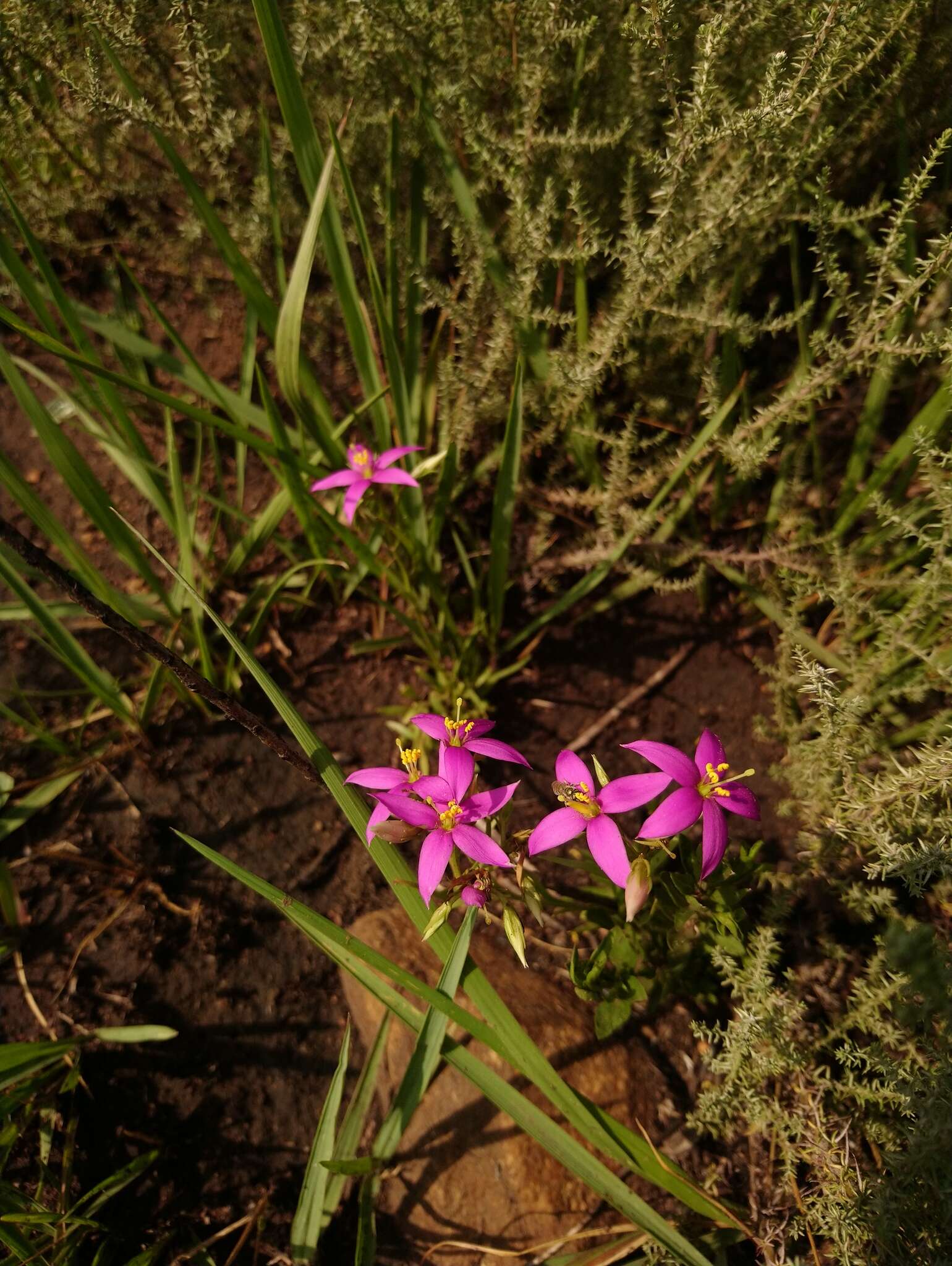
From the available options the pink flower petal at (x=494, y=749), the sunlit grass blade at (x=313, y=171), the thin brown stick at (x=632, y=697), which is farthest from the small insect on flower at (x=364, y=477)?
the thin brown stick at (x=632, y=697)

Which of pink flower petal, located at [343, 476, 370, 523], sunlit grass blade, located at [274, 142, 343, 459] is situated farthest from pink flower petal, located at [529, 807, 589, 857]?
sunlit grass blade, located at [274, 142, 343, 459]

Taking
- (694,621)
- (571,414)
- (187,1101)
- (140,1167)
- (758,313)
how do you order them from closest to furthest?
1. (140,1167)
2. (187,1101)
3. (571,414)
4. (694,621)
5. (758,313)

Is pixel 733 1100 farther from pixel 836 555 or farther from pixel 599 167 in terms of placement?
pixel 599 167

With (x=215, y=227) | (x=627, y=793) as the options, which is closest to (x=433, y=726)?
(x=627, y=793)

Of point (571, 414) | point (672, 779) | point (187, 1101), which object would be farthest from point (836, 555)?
point (187, 1101)

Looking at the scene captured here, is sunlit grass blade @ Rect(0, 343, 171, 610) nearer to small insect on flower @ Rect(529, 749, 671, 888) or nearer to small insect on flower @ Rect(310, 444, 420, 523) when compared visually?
small insect on flower @ Rect(310, 444, 420, 523)
